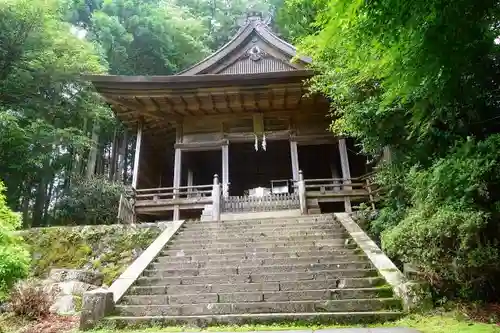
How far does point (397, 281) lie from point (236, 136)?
9805mm

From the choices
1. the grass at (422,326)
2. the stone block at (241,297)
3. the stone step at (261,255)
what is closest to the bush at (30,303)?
the grass at (422,326)

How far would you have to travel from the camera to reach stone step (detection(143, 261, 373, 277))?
6500 mm

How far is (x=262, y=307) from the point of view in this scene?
5.27m

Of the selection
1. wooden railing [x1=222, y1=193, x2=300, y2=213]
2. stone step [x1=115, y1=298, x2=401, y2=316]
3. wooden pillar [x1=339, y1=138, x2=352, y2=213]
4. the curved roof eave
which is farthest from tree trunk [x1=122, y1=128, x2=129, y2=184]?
stone step [x1=115, y1=298, x2=401, y2=316]

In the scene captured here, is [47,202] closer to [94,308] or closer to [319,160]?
[319,160]

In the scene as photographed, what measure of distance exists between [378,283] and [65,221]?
10.4m

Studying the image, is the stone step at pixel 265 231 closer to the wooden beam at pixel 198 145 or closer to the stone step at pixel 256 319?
the stone step at pixel 256 319

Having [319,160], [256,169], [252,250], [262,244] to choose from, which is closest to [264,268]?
[252,250]

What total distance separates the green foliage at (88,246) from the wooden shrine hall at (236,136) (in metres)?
2.23

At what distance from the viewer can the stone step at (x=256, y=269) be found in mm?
6500

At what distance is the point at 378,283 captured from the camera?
18.9 ft

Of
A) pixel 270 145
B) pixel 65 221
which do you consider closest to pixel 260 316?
pixel 65 221

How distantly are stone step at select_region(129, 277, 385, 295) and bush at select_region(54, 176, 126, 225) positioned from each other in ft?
21.3

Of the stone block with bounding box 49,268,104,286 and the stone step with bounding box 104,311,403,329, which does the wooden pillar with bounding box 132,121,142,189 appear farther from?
the stone step with bounding box 104,311,403,329
